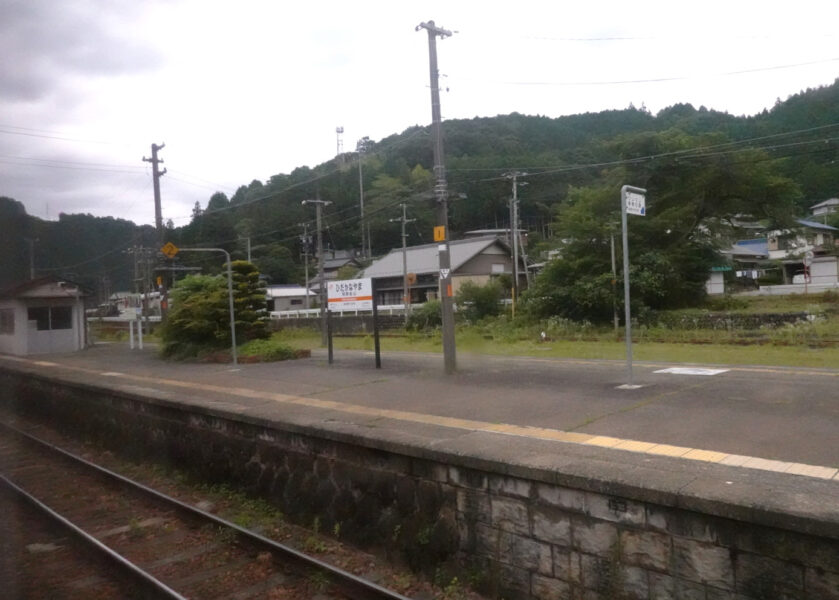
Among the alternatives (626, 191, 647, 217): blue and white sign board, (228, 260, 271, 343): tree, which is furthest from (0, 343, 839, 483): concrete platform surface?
(228, 260, 271, 343): tree

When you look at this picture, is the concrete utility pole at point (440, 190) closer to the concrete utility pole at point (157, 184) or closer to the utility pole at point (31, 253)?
the utility pole at point (31, 253)

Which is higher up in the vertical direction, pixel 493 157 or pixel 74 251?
pixel 493 157

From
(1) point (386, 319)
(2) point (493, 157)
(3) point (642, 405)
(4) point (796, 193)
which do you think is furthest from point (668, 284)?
(3) point (642, 405)

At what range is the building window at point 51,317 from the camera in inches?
984

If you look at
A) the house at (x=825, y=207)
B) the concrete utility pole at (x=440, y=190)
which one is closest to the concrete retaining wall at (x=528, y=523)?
the concrete utility pole at (x=440, y=190)

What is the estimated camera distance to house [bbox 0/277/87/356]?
2441cm

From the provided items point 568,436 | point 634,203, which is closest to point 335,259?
point 634,203

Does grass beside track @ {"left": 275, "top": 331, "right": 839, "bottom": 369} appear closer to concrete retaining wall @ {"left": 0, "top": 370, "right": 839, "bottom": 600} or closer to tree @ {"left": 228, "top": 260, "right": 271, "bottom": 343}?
tree @ {"left": 228, "top": 260, "right": 271, "bottom": 343}

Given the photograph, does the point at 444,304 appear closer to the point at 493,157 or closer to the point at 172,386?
the point at 172,386

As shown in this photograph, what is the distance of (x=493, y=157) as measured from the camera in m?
39.7

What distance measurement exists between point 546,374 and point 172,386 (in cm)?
700

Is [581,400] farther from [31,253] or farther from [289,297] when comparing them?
[289,297]

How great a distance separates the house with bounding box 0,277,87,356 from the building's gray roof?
65.7 ft

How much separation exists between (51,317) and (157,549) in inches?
872
